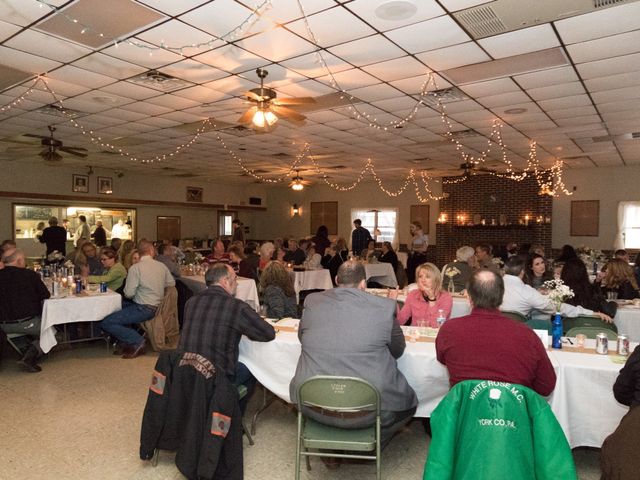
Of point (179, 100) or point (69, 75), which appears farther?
point (179, 100)


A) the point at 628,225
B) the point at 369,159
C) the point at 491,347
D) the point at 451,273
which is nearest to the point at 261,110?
the point at 451,273

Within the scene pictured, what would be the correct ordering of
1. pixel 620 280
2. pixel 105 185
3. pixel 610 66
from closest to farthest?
pixel 610 66
pixel 620 280
pixel 105 185

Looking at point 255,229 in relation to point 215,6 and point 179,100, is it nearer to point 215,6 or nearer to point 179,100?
point 179,100

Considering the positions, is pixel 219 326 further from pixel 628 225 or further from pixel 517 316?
pixel 628 225

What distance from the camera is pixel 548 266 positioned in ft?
28.9

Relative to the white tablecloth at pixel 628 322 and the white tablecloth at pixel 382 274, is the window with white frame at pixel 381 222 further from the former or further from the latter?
the white tablecloth at pixel 628 322

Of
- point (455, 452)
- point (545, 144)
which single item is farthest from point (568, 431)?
point (545, 144)

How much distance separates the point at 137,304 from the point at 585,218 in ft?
38.1

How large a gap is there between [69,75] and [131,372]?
10.8ft

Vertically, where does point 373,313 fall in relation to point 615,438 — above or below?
above

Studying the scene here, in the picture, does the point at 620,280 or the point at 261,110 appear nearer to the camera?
the point at 261,110

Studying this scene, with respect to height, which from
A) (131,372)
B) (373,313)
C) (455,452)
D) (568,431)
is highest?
(373,313)

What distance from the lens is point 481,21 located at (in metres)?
3.76

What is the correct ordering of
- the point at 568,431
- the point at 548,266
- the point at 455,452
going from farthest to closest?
the point at 548,266
the point at 568,431
the point at 455,452
